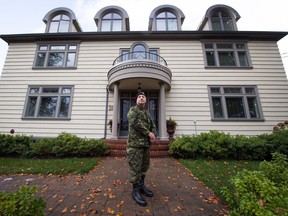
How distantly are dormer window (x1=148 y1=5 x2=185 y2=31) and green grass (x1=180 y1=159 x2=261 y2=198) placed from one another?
28.3 ft

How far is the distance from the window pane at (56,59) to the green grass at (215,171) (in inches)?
361

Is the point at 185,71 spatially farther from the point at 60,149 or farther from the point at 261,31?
the point at 60,149

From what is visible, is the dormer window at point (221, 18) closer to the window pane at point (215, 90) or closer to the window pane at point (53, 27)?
the window pane at point (215, 90)

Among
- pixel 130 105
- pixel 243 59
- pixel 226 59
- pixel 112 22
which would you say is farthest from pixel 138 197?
pixel 112 22

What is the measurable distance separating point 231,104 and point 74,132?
9103 mm

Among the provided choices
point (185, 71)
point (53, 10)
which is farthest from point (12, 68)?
point (185, 71)

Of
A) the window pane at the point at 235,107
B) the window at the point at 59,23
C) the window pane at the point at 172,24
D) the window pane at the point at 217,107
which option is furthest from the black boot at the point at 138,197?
the window at the point at 59,23

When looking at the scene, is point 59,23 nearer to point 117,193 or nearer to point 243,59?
point 117,193

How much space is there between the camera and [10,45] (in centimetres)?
930

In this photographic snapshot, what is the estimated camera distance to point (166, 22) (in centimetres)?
995

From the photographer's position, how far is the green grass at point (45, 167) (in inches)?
172

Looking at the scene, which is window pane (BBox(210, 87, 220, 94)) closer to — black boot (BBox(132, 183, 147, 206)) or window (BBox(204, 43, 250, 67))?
window (BBox(204, 43, 250, 67))

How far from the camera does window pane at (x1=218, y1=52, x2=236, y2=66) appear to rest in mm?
8977

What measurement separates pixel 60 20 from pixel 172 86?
9.10 m
